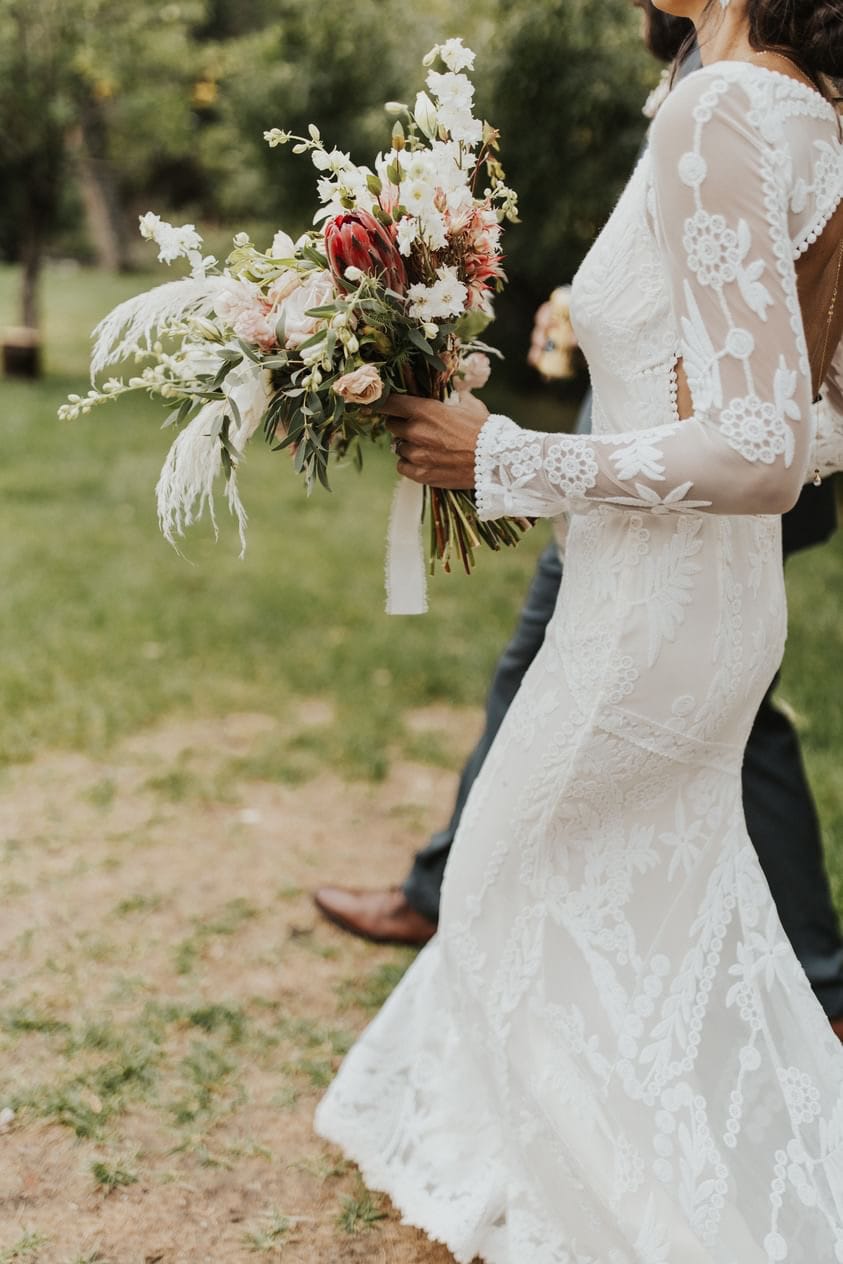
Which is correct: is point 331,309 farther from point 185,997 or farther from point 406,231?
point 185,997

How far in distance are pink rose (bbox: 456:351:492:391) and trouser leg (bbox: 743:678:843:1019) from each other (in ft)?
4.14

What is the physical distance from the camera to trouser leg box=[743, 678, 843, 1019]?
3.21 metres

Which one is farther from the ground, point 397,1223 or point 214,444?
point 214,444

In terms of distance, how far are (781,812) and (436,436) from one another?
5.21 ft

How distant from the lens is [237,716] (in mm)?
5305

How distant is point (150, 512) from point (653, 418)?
656 centimetres

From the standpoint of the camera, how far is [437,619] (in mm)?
6586

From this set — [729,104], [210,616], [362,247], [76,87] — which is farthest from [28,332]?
[729,104]

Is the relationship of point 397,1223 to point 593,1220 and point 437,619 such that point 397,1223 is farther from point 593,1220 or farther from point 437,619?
point 437,619

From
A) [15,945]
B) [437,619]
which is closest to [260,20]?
→ [437,619]

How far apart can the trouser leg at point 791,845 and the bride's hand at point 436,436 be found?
137 centimetres

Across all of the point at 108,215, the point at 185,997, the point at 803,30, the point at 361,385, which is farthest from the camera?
the point at 108,215

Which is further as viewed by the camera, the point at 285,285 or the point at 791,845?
the point at 791,845

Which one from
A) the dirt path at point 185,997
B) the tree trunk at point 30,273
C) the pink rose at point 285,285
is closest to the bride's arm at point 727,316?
the pink rose at point 285,285
